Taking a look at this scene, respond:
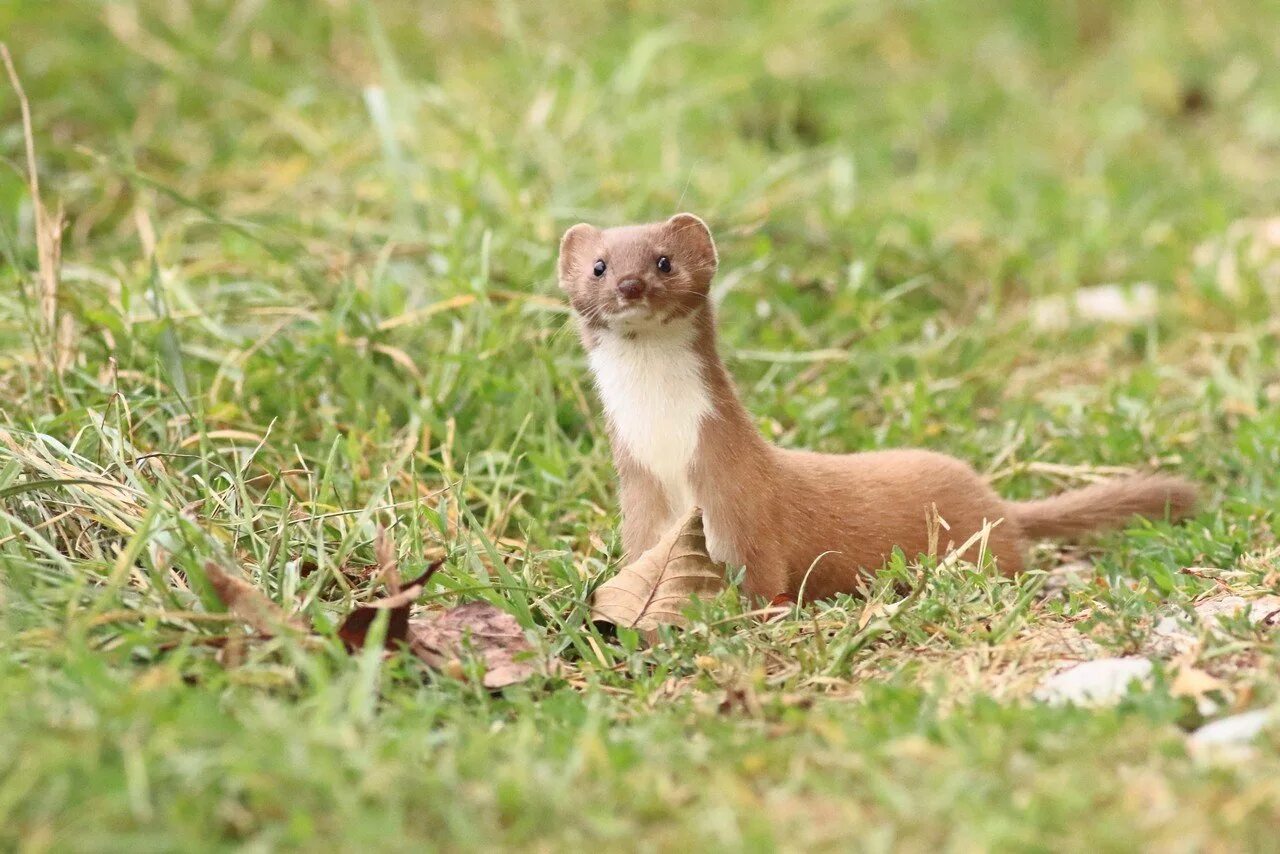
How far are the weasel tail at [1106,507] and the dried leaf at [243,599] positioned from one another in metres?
2.04

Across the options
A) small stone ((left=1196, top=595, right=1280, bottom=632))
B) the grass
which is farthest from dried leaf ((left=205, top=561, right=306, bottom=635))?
small stone ((left=1196, top=595, right=1280, bottom=632))

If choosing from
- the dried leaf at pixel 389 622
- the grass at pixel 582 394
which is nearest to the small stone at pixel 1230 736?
the grass at pixel 582 394

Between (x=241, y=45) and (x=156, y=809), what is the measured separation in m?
5.73

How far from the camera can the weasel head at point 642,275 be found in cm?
353

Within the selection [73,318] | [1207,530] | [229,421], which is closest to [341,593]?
[229,421]

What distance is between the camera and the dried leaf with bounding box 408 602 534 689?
308cm

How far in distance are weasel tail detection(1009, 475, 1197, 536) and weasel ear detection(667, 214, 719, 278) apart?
3.54ft

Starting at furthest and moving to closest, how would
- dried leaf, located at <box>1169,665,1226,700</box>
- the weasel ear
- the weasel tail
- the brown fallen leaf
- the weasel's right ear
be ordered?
the weasel tail < the weasel's right ear < the weasel ear < the brown fallen leaf < dried leaf, located at <box>1169,665,1226,700</box>

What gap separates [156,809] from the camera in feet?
7.60

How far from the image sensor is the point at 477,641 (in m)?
3.23

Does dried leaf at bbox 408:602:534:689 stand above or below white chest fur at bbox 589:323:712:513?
below

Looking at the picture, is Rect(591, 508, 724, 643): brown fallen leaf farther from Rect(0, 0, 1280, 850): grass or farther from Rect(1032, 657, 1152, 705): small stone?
Rect(1032, 657, 1152, 705): small stone

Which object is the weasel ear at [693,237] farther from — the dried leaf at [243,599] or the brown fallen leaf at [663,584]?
the dried leaf at [243,599]

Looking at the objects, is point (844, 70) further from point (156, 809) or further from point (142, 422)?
point (156, 809)
